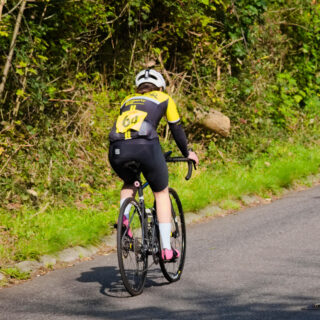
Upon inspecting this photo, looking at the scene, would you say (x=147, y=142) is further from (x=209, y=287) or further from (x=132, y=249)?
(x=209, y=287)

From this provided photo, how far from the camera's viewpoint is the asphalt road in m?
5.98

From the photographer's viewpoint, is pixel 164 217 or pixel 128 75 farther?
pixel 128 75

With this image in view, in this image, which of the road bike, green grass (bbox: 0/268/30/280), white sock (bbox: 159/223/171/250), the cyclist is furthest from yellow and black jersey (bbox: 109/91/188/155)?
green grass (bbox: 0/268/30/280)

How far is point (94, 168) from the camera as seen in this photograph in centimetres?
1202

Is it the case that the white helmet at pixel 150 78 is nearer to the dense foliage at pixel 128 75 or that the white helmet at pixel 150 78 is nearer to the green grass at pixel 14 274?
the green grass at pixel 14 274

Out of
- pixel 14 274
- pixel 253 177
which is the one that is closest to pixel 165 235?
pixel 14 274

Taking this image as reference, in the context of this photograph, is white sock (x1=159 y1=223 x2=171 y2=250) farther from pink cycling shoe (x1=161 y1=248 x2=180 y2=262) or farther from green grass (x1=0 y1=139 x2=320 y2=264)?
green grass (x1=0 y1=139 x2=320 y2=264)

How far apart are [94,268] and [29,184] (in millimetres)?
3020

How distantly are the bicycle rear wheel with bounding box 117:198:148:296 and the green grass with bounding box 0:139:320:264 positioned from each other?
165 cm

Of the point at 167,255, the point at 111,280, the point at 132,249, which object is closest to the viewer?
the point at 132,249

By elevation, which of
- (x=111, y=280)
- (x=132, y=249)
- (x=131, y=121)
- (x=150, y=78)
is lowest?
(x=111, y=280)

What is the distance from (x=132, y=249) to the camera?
667 cm

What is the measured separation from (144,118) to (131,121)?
128 millimetres

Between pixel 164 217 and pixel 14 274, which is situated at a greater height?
pixel 164 217
